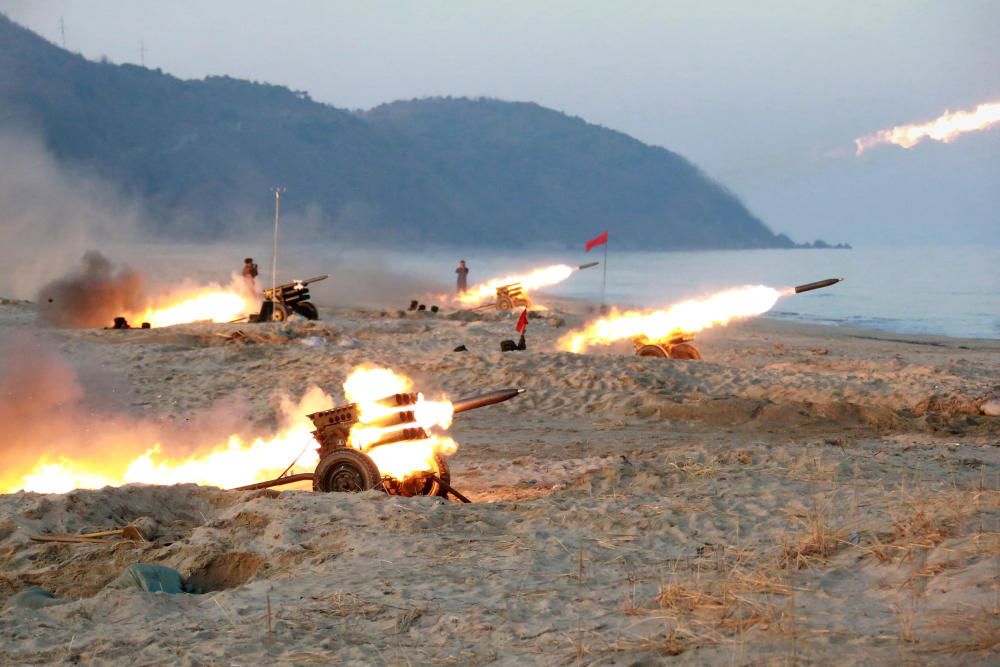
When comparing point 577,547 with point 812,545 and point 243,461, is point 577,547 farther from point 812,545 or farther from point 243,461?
point 243,461

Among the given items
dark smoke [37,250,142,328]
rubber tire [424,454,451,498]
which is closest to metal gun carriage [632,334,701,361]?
rubber tire [424,454,451,498]

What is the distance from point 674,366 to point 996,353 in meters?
14.9

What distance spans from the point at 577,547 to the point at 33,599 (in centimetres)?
404

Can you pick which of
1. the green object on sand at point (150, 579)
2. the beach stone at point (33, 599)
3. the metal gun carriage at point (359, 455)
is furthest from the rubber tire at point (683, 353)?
the beach stone at point (33, 599)

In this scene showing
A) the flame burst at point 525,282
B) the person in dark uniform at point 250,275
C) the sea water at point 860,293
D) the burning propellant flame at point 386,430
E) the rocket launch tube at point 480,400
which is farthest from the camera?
A: the sea water at point 860,293

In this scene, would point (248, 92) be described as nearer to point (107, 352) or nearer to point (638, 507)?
point (107, 352)

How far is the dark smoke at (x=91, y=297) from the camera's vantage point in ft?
97.2

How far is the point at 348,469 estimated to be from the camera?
35.9 feet

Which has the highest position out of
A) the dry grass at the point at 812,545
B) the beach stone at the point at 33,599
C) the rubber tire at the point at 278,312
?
the rubber tire at the point at 278,312

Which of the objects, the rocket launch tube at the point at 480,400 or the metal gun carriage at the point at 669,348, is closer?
the rocket launch tube at the point at 480,400

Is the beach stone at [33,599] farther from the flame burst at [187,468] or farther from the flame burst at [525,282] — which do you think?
the flame burst at [525,282]

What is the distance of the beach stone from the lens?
8.05 m

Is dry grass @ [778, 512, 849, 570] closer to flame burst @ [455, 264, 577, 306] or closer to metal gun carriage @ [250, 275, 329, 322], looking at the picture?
metal gun carriage @ [250, 275, 329, 322]

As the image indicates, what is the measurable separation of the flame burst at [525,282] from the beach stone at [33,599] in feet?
87.1
